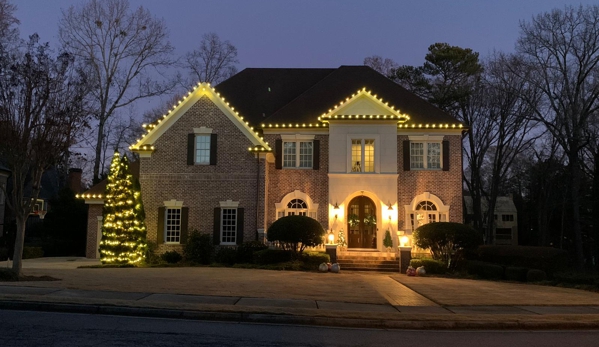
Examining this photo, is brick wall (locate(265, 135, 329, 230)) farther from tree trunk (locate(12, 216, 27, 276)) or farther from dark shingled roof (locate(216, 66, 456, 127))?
tree trunk (locate(12, 216, 27, 276))

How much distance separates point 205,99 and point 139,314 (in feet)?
51.0

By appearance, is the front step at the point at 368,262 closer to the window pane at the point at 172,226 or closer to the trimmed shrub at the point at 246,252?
the trimmed shrub at the point at 246,252

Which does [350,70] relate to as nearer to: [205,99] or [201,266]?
[205,99]

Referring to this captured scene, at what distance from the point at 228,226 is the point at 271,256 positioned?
3251mm

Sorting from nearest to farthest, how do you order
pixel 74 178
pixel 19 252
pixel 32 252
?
1. pixel 19 252
2. pixel 32 252
3. pixel 74 178

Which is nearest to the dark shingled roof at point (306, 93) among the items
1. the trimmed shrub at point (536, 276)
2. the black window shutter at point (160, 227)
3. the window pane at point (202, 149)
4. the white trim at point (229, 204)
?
the window pane at point (202, 149)

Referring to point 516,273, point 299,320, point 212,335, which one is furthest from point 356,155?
point 212,335

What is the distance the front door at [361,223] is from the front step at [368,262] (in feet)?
5.04

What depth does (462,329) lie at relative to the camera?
378 inches

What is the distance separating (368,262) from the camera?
2216cm

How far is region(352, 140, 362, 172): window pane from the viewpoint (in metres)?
24.1

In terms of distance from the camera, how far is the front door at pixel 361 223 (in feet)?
79.3

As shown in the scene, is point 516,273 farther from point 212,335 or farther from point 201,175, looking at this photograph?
point 212,335

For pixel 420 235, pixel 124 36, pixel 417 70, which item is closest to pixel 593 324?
pixel 420 235
